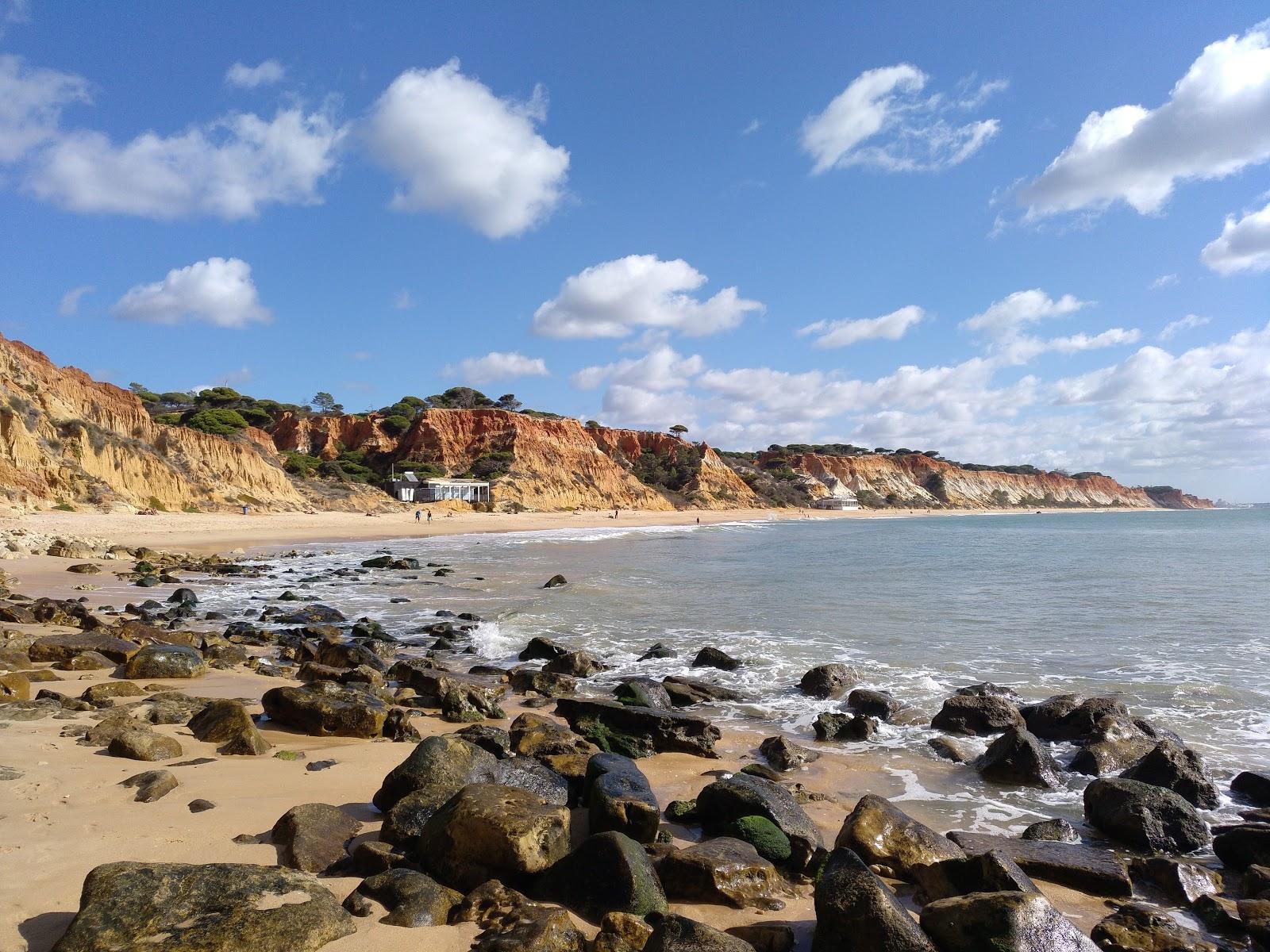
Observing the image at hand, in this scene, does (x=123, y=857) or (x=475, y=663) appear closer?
(x=123, y=857)

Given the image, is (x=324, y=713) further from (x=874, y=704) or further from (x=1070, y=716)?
(x=1070, y=716)

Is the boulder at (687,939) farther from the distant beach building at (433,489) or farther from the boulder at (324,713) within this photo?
the distant beach building at (433,489)

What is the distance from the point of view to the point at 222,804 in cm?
499

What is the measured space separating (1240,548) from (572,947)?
50371mm

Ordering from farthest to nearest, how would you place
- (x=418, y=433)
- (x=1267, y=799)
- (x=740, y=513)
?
(x=740, y=513)
(x=418, y=433)
(x=1267, y=799)

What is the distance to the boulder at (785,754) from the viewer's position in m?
7.25

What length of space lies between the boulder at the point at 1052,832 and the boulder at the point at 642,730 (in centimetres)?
295

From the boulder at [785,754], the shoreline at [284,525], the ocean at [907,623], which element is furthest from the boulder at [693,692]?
the shoreline at [284,525]

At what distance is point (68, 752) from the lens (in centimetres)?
575

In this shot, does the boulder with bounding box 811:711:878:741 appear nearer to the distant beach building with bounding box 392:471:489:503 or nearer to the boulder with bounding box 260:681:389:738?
the boulder with bounding box 260:681:389:738

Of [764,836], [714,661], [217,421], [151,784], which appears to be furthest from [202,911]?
[217,421]

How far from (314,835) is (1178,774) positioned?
23.9 ft

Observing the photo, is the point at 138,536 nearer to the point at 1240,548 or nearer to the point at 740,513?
A: the point at 1240,548

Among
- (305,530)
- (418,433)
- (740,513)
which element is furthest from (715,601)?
(740,513)
